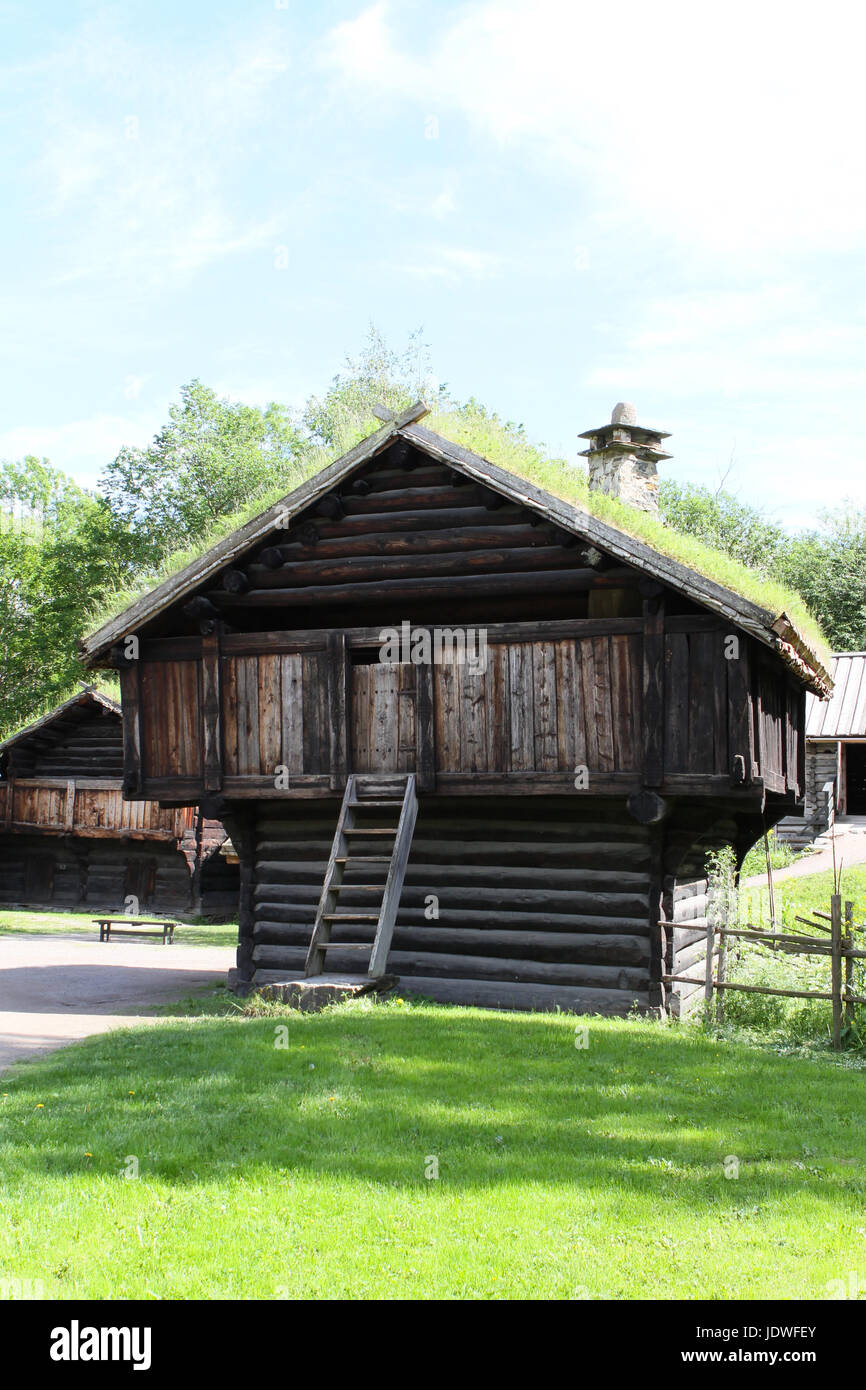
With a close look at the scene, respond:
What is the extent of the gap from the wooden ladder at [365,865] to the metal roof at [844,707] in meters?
25.0

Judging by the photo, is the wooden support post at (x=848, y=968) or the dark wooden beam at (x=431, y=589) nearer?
the wooden support post at (x=848, y=968)

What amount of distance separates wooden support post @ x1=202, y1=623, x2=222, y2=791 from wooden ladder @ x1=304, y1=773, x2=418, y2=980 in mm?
1770

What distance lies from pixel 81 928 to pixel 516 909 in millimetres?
17978

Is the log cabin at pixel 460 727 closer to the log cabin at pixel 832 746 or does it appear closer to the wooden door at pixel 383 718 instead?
the wooden door at pixel 383 718

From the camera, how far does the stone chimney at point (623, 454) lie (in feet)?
64.7

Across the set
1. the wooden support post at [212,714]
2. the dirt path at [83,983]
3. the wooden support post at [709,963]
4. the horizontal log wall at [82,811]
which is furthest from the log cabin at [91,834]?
the wooden support post at [709,963]

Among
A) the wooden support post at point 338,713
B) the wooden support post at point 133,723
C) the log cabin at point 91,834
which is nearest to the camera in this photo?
the wooden support post at point 338,713

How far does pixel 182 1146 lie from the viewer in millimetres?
7289

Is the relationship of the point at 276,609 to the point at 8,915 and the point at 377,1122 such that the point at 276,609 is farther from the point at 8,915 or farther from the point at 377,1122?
the point at 8,915

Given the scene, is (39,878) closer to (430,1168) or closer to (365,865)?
(365,865)

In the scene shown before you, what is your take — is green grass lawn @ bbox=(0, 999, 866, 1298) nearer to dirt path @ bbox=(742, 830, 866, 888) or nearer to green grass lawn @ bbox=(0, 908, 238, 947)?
green grass lawn @ bbox=(0, 908, 238, 947)

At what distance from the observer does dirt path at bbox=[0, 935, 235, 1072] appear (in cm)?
1242

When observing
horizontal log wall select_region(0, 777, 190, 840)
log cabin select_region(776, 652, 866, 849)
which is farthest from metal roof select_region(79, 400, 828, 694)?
log cabin select_region(776, 652, 866, 849)
